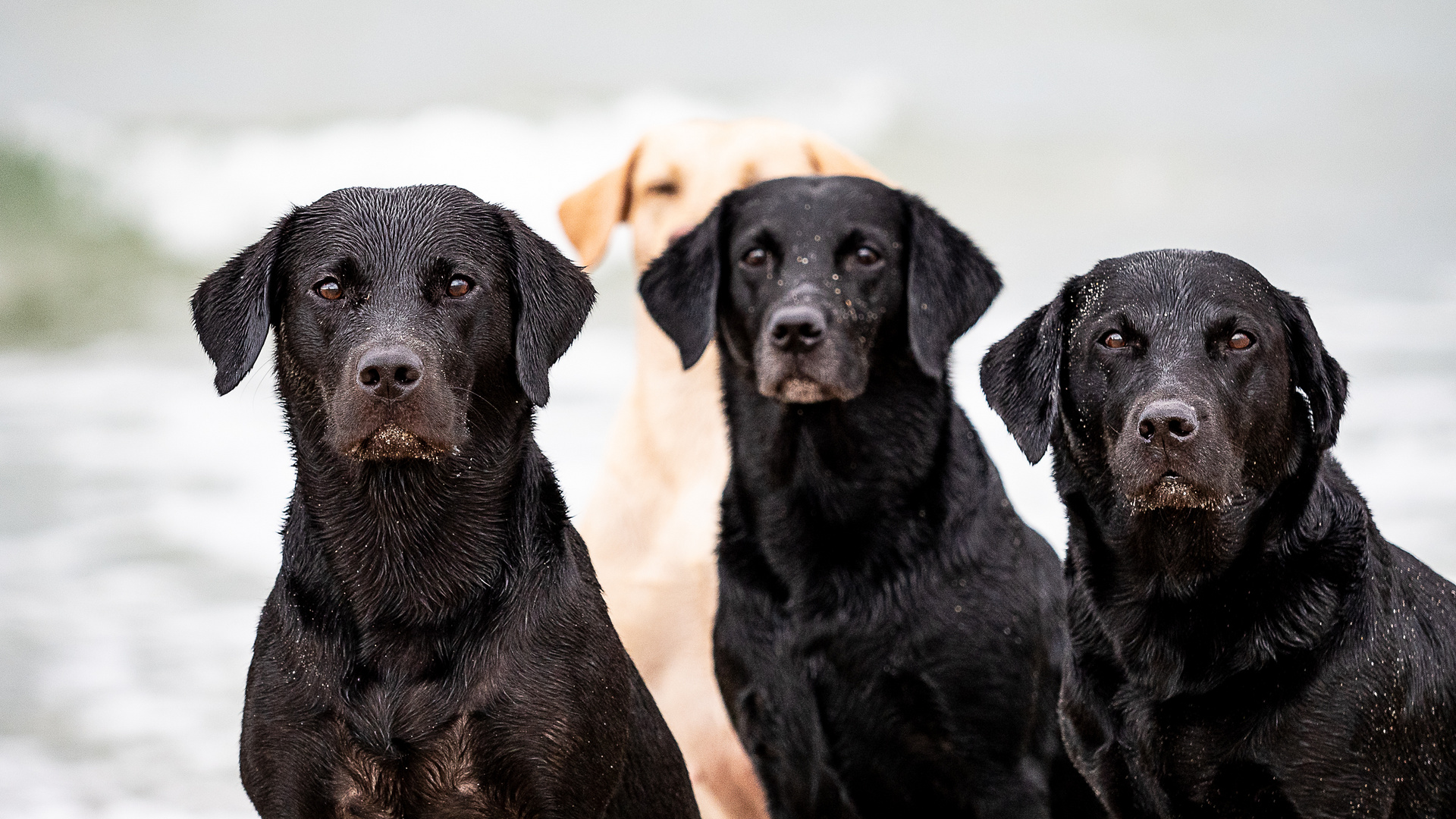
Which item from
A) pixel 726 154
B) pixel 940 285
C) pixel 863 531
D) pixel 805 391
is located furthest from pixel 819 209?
pixel 726 154

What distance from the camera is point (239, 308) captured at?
352cm

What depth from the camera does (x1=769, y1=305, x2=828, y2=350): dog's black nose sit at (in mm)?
4234

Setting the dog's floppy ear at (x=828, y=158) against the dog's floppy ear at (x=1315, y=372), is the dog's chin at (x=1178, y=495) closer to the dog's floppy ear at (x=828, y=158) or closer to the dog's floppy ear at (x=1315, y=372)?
the dog's floppy ear at (x=1315, y=372)

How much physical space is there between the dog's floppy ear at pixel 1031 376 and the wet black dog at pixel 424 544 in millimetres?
1027

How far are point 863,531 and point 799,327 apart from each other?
601mm

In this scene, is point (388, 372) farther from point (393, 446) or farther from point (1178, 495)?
point (1178, 495)

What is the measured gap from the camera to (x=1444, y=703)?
→ 353 cm

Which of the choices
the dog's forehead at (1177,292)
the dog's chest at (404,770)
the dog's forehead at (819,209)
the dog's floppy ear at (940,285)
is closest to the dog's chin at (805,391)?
the dog's floppy ear at (940,285)

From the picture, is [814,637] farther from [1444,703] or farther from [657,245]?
[657,245]

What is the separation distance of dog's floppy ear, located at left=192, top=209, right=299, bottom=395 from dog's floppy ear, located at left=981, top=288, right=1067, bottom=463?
1.70 m

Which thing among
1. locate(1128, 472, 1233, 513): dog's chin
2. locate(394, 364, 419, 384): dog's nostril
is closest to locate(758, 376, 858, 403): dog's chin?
locate(1128, 472, 1233, 513): dog's chin

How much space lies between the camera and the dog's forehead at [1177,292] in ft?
12.0

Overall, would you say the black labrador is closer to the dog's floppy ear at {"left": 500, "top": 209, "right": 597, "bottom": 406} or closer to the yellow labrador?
the yellow labrador

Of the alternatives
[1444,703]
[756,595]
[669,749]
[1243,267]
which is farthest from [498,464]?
[1444,703]
